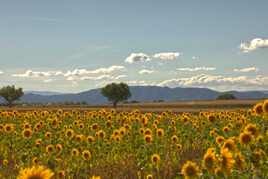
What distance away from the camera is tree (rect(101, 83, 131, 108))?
287 feet

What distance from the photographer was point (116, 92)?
8738 cm

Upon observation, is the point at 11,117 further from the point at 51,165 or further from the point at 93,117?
the point at 51,165

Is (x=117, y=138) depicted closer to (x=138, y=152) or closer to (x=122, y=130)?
(x=122, y=130)

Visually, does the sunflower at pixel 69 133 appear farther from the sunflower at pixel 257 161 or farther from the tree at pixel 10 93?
the tree at pixel 10 93

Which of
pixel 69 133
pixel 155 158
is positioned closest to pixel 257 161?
pixel 155 158

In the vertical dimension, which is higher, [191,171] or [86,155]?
[191,171]

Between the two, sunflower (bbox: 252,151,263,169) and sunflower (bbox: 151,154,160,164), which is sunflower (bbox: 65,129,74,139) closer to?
sunflower (bbox: 151,154,160,164)

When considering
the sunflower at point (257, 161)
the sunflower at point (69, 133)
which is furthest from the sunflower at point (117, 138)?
the sunflower at point (257, 161)

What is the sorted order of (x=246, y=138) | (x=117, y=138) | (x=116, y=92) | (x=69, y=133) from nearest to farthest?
1. (x=246, y=138)
2. (x=117, y=138)
3. (x=69, y=133)
4. (x=116, y=92)

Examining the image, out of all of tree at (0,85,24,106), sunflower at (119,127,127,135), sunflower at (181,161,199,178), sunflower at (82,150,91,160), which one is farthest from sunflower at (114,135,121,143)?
tree at (0,85,24,106)

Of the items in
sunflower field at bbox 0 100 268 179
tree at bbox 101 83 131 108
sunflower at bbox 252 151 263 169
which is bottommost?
sunflower field at bbox 0 100 268 179

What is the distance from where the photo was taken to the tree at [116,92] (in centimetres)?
8738

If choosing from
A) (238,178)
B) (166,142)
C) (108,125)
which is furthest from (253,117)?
(238,178)

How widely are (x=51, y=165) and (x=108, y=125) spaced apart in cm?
717
